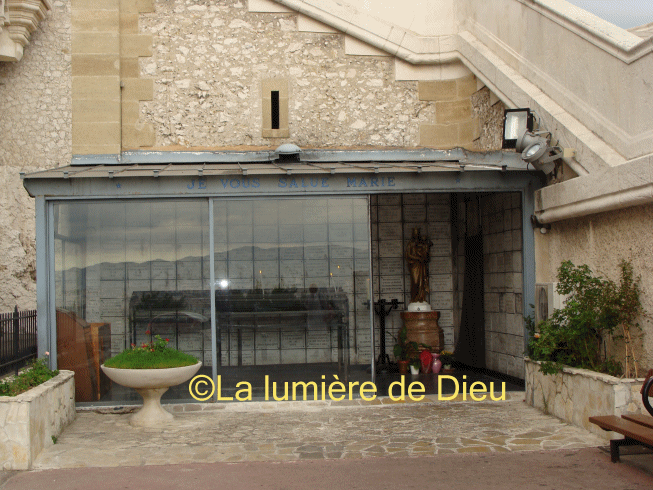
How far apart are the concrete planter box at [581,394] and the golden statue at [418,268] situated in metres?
3.49

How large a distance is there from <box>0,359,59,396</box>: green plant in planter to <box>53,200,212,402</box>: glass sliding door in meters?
0.99

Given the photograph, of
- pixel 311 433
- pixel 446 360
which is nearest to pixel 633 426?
pixel 311 433

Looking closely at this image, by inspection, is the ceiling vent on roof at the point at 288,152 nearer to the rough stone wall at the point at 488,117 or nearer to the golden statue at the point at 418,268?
the rough stone wall at the point at 488,117

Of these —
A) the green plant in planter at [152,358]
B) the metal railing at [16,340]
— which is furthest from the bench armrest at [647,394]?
the metal railing at [16,340]

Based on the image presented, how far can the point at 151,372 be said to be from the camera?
24.2ft

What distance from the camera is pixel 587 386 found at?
21.8 feet

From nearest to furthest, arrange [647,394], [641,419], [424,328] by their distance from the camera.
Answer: [647,394]
[641,419]
[424,328]

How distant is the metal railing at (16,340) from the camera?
7750 mm

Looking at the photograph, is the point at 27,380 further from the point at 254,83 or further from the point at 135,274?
the point at 254,83

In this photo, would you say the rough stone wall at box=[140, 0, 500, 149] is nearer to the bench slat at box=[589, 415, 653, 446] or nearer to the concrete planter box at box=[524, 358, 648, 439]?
the concrete planter box at box=[524, 358, 648, 439]

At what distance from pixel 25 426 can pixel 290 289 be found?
374cm

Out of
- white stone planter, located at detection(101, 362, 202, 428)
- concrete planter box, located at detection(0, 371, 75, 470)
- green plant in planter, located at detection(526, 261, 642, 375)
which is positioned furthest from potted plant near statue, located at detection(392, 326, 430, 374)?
concrete planter box, located at detection(0, 371, 75, 470)

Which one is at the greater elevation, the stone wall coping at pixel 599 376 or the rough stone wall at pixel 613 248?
the rough stone wall at pixel 613 248

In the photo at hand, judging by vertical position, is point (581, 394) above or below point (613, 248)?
below
